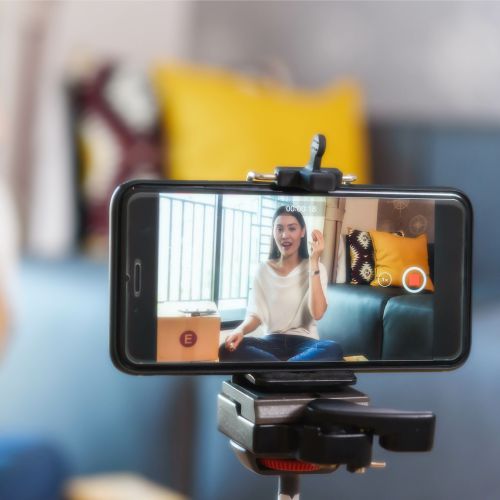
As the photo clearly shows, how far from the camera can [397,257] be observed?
1.76 feet

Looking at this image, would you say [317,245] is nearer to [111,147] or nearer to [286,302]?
[286,302]

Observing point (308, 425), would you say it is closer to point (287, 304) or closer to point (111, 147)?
point (287, 304)

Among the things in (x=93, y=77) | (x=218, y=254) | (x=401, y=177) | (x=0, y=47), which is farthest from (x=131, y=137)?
(x=218, y=254)

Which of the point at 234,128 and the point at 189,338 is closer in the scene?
the point at 189,338

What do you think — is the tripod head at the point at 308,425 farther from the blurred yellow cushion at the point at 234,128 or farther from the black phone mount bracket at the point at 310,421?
the blurred yellow cushion at the point at 234,128

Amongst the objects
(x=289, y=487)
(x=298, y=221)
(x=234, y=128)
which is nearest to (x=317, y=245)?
(x=298, y=221)

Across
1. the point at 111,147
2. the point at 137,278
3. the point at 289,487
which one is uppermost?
the point at 111,147

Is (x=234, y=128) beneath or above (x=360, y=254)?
above

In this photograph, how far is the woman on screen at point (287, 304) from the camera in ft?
1.70

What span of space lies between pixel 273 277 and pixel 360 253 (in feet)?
0.15

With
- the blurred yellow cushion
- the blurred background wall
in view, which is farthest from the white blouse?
the blurred yellow cushion

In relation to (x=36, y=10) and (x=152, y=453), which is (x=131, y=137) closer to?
(x=36, y=10)

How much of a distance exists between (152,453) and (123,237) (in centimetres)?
112

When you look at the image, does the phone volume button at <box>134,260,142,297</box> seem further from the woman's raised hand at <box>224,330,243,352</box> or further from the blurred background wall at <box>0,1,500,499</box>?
the blurred background wall at <box>0,1,500,499</box>
